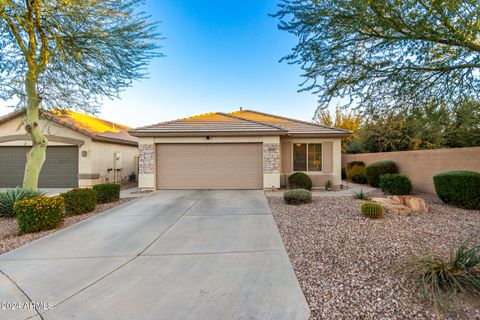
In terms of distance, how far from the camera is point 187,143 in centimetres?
1077

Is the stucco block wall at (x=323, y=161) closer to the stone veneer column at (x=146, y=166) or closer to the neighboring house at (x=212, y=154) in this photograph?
the neighboring house at (x=212, y=154)

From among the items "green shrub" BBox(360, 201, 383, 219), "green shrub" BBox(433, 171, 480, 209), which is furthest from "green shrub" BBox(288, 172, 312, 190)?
"green shrub" BBox(360, 201, 383, 219)

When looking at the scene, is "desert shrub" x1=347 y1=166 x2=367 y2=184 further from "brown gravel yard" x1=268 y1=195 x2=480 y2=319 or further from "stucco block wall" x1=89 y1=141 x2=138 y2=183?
"stucco block wall" x1=89 y1=141 x2=138 y2=183

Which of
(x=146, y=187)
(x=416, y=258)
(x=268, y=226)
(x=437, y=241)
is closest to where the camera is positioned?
(x=416, y=258)

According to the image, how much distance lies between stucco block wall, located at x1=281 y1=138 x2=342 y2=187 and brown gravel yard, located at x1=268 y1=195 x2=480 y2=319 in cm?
474

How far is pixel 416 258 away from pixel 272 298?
2.34 m

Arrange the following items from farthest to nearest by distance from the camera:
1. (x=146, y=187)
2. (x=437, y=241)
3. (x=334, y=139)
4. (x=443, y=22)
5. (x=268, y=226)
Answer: (x=334, y=139), (x=146, y=187), (x=268, y=226), (x=443, y=22), (x=437, y=241)

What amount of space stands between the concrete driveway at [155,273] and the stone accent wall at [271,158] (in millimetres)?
4874

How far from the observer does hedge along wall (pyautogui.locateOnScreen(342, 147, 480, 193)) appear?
7695mm

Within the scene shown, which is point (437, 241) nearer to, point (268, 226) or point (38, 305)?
point (268, 226)

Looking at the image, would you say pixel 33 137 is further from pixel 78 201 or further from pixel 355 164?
pixel 355 164

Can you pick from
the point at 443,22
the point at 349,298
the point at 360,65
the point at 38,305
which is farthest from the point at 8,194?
the point at 443,22

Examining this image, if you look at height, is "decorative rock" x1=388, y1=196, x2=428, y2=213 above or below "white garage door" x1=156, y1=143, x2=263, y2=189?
below

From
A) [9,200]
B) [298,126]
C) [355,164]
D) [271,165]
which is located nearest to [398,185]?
[271,165]
